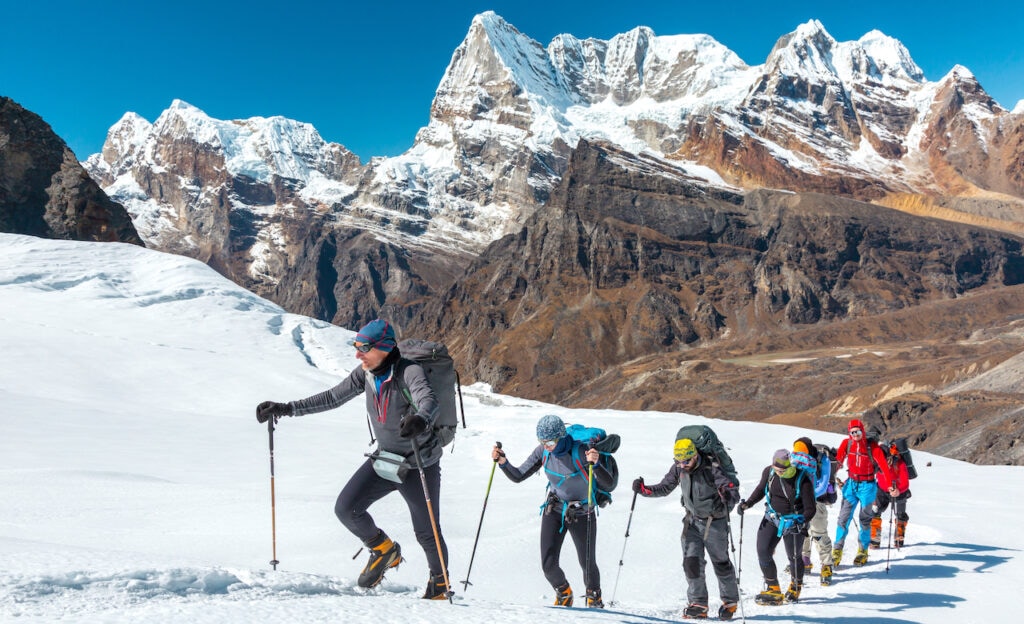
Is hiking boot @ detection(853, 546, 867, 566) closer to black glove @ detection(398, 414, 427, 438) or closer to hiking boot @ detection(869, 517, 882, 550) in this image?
hiking boot @ detection(869, 517, 882, 550)

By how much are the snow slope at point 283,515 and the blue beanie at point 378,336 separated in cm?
Answer: 202

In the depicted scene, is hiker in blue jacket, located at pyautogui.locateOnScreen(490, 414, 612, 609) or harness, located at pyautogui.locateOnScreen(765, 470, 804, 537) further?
harness, located at pyautogui.locateOnScreen(765, 470, 804, 537)

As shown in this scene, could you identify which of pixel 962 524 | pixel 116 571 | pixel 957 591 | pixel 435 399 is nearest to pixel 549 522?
pixel 435 399

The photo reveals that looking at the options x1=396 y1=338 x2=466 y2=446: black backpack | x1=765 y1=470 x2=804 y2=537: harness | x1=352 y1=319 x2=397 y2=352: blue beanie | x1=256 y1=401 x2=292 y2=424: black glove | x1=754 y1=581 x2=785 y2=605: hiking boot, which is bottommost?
x1=754 y1=581 x2=785 y2=605: hiking boot

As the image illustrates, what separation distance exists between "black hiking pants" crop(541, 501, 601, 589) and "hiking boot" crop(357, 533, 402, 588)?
77.1 inches

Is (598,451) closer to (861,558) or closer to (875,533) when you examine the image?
(861,558)

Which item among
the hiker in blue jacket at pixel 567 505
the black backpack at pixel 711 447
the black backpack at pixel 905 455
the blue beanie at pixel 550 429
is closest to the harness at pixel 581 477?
the hiker in blue jacket at pixel 567 505

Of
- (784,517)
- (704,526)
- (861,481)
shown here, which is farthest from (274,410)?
(861,481)

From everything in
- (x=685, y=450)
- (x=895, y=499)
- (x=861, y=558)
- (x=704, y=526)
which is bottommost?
(x=861, y=558)

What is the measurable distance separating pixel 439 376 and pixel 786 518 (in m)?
5.56

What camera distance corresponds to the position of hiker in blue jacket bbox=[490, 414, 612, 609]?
8.38 metres

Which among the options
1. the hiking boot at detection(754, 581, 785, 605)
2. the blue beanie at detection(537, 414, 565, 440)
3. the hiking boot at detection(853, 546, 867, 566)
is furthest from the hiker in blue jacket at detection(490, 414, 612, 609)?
the hiking boot at detection(853, 546, 867, 566)

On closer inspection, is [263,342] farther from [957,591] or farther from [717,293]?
[717,293]

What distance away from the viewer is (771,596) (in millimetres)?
9547
